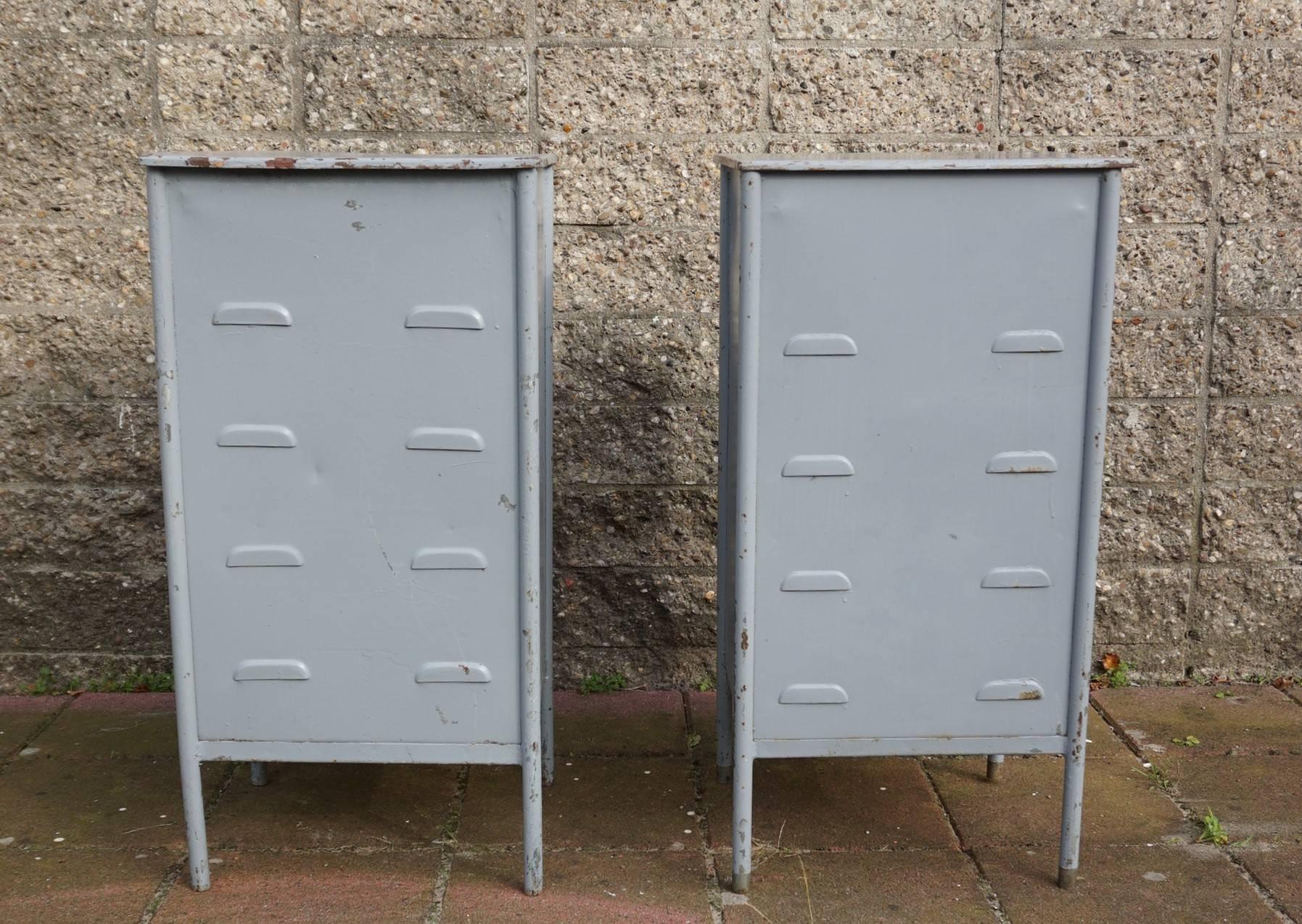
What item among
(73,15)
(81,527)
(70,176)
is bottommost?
(81,527)

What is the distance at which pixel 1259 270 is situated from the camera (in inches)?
149

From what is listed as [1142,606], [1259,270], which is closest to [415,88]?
[1259,270]

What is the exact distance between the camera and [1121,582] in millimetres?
3936

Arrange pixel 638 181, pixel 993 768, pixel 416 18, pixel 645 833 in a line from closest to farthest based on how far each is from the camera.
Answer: pixel 645 833 → pixel 993 768 → pixel 416 18 → pixel 638 181

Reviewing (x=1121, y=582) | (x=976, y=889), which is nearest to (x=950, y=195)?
(x=976, y=889)

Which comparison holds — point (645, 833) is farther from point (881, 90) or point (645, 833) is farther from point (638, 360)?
point (881, 90)

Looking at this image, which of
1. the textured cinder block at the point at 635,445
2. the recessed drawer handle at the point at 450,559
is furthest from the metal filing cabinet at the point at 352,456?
the textured cinder block at the point at 635,445

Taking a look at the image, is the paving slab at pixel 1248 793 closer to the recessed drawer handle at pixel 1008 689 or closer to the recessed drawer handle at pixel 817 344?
the recessed drawer handle at pixel 1008 689

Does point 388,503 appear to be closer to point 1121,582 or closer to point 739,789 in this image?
point 739,789

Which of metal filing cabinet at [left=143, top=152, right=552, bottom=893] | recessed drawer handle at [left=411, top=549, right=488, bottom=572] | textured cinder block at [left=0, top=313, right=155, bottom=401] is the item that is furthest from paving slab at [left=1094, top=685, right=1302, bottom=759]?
textured cinder block at [left=0, top=313, right=155, bottom=401]

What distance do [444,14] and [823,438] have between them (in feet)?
6.14

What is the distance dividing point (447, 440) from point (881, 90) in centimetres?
187

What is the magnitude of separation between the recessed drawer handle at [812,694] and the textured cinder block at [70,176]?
2.45 metres

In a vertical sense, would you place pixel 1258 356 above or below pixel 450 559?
above
